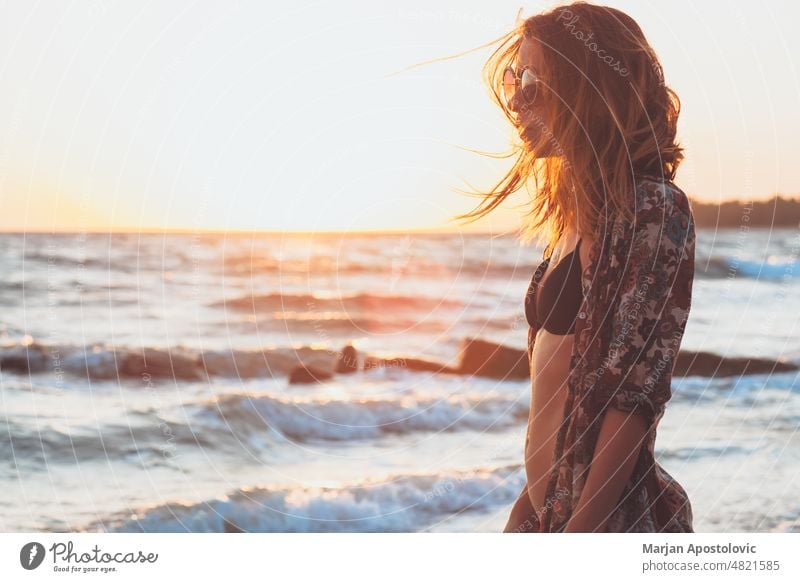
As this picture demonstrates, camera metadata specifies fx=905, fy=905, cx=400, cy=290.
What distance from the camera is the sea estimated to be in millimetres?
5801

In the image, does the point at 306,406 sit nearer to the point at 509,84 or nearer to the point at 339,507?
the point at 339,507

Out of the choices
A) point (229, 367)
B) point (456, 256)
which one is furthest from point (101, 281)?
point (456, 256)

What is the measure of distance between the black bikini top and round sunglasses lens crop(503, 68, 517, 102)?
0.47 meters

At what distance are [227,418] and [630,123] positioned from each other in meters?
6.63

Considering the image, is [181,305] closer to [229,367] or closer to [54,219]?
[229,367]

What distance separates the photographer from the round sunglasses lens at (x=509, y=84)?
2.17 m

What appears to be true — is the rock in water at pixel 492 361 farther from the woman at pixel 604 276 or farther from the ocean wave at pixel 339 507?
the woman at pixel 604 276

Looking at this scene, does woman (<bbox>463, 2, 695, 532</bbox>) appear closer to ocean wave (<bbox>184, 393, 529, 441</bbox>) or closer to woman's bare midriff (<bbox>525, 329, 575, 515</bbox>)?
woman's bare midriff (<bbox>525, 329, 575, 515</bbox>)

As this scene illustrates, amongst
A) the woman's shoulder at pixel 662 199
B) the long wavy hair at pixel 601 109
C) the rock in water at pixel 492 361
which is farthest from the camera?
the rock in water at pixel 492 361

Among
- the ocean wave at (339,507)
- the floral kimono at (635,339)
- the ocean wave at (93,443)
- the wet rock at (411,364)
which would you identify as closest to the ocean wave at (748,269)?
the wet rock at (411,364)

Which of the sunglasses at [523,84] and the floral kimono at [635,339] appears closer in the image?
the floral kimono at [635,339]
